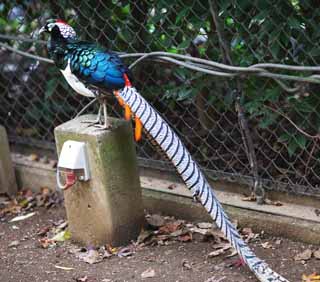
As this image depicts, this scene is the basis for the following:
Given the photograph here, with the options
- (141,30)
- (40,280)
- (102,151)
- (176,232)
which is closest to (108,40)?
(141,30)

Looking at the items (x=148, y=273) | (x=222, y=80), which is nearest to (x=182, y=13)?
(x=222, y=80)

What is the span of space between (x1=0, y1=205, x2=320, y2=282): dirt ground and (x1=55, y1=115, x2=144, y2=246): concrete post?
14 centimetres

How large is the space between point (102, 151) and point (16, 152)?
170cm

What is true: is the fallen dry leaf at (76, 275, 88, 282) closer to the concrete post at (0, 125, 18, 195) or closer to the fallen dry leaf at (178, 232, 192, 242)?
the fallen dry leaf at (178, 232, 192, 242)

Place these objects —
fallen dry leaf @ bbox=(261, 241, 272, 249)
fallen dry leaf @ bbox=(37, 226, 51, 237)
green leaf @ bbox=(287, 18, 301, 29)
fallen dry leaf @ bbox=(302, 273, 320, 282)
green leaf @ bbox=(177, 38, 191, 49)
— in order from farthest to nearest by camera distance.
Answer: fallen dry leaf @ bbox=(37, 226, 51, 237)
green leaf @ bbox=(177, 38, 191, 49)
fallen dry leaf @ bbox=(261, 241, 272, 249)
green leaf @ bbox=(287, 18, 301, 29)
fallen dry leaf @ bbox=(302, 273, 320, 282)

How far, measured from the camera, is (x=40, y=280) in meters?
3.91

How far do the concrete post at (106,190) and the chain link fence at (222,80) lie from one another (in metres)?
0.53

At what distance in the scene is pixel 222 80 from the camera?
4.21 m

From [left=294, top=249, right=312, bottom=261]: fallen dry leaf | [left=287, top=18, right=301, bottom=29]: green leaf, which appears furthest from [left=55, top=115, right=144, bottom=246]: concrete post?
[left=287, top=18, right=301, bottom=29]: green leaf

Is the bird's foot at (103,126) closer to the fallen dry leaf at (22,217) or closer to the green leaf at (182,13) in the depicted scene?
the green leaf at (182,13)

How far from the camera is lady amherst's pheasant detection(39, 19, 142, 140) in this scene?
12.1 ft

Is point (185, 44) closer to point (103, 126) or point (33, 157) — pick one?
point (103, 126)

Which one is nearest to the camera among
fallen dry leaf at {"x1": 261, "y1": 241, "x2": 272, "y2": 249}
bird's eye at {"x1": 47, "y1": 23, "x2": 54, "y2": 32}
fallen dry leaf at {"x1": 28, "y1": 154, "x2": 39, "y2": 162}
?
bird's eye at {"x1": 47, "y1": 23, "x2": 54, "y2": 32}

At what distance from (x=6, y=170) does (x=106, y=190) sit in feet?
4.27
